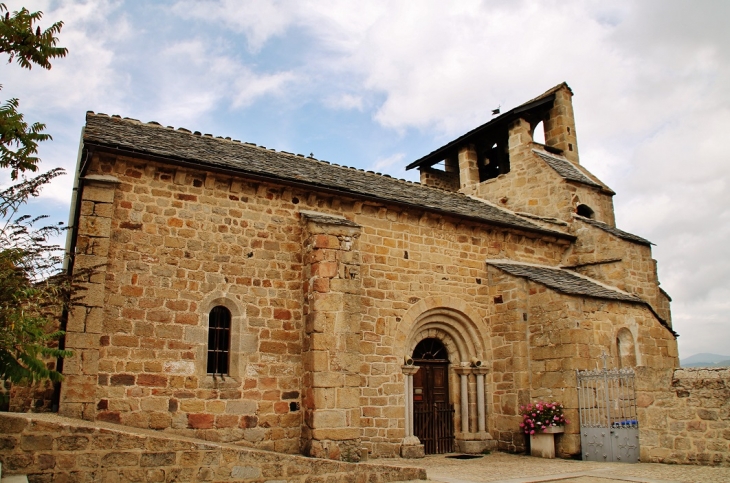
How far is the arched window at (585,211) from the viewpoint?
55.3ft

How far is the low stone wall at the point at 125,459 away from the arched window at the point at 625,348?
Result: 7576 millimetres

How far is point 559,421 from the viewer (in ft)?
37.9

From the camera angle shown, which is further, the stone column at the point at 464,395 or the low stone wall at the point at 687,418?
the stone column at the point at 464,395

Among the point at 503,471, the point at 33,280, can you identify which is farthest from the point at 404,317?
the point at 33,280

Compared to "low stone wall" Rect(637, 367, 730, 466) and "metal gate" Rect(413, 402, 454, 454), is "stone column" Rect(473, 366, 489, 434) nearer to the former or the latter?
"metal gate" Rect(413, 402, 454, 454)

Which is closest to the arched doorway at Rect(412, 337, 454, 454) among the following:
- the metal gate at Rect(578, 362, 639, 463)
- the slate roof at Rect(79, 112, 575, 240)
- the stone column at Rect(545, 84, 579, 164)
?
the metal gate at Rect(578, 362, 639, 463)

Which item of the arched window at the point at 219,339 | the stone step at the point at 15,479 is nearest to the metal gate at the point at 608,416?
the arched window at the point at 219,339

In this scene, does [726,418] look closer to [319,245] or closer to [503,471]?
[503,471]

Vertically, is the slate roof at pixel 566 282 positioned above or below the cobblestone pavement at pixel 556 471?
above

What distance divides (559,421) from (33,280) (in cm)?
964

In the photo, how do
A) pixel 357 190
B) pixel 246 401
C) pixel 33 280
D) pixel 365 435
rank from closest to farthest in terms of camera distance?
pixel 33 280 < pixel 246 401 < pixel 365 435 < pixel 357 190

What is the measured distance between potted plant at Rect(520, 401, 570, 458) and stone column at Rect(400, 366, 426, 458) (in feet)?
7.36

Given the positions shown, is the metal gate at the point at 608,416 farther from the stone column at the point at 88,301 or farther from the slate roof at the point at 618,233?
the stone column at the point at 88,301

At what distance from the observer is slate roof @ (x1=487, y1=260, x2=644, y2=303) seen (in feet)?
41.3
